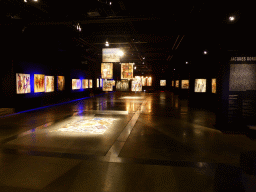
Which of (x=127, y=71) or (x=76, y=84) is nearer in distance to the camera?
(x=127, y=71)

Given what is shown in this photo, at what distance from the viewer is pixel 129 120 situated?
905cm

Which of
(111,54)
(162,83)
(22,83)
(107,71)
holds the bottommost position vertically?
(22,83)

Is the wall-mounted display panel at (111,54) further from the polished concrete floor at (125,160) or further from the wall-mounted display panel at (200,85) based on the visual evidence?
A: the wall-mounted display panel at (200,85)

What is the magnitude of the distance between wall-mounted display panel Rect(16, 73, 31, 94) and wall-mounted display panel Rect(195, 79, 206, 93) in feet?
40.4

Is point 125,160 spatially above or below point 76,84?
below

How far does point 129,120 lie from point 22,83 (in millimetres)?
7164

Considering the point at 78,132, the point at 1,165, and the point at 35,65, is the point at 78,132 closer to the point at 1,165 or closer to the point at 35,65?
the point at 1,165

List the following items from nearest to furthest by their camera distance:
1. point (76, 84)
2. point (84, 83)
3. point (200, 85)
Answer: point (200, 85) → point (76, 84) → point (84, 83)

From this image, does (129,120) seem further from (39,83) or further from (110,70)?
(39,83)

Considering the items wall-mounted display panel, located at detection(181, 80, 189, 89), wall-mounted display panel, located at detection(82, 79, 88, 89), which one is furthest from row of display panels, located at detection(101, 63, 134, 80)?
wall-mounted display panel, located at detection(181, 80, 189, 89)

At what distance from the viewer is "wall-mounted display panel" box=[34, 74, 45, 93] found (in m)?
12.5

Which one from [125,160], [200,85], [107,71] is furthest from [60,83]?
[125,160]

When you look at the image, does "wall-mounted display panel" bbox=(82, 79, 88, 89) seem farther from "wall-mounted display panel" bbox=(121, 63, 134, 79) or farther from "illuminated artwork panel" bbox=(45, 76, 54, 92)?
"illuminated artwork panel" bbox=(45, 76, 54, 92)

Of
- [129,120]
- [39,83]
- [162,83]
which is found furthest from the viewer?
[162,83]
